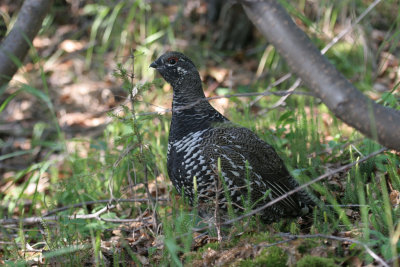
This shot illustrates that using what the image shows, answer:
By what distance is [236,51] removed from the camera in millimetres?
8422

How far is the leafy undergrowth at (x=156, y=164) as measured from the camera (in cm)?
262

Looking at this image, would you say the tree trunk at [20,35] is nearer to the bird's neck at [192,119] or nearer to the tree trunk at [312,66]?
the bird's neck at [192,119]

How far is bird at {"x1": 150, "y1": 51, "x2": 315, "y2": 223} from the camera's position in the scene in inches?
131

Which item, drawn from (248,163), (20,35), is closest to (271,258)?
(248,163)

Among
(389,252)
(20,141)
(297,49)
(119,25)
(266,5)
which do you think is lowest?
(389,252)

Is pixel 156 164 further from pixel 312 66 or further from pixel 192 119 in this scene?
pixel 312 66

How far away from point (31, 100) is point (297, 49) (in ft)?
22.8

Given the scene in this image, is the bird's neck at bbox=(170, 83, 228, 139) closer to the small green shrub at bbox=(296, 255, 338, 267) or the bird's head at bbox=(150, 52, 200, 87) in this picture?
the bird's head at bbox=(150, 52, 200, 87)

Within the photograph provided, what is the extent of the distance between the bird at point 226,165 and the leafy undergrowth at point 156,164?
0.17 meters

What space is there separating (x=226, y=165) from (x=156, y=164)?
1069mm

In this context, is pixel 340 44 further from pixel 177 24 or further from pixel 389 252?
pixel 389 252

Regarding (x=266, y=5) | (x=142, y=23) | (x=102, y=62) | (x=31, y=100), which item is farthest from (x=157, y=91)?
(x=266, y=5)

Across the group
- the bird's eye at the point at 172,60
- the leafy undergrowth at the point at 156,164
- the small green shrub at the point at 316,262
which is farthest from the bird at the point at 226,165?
the small green shrub at the point at 316,262

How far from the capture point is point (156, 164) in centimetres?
421
